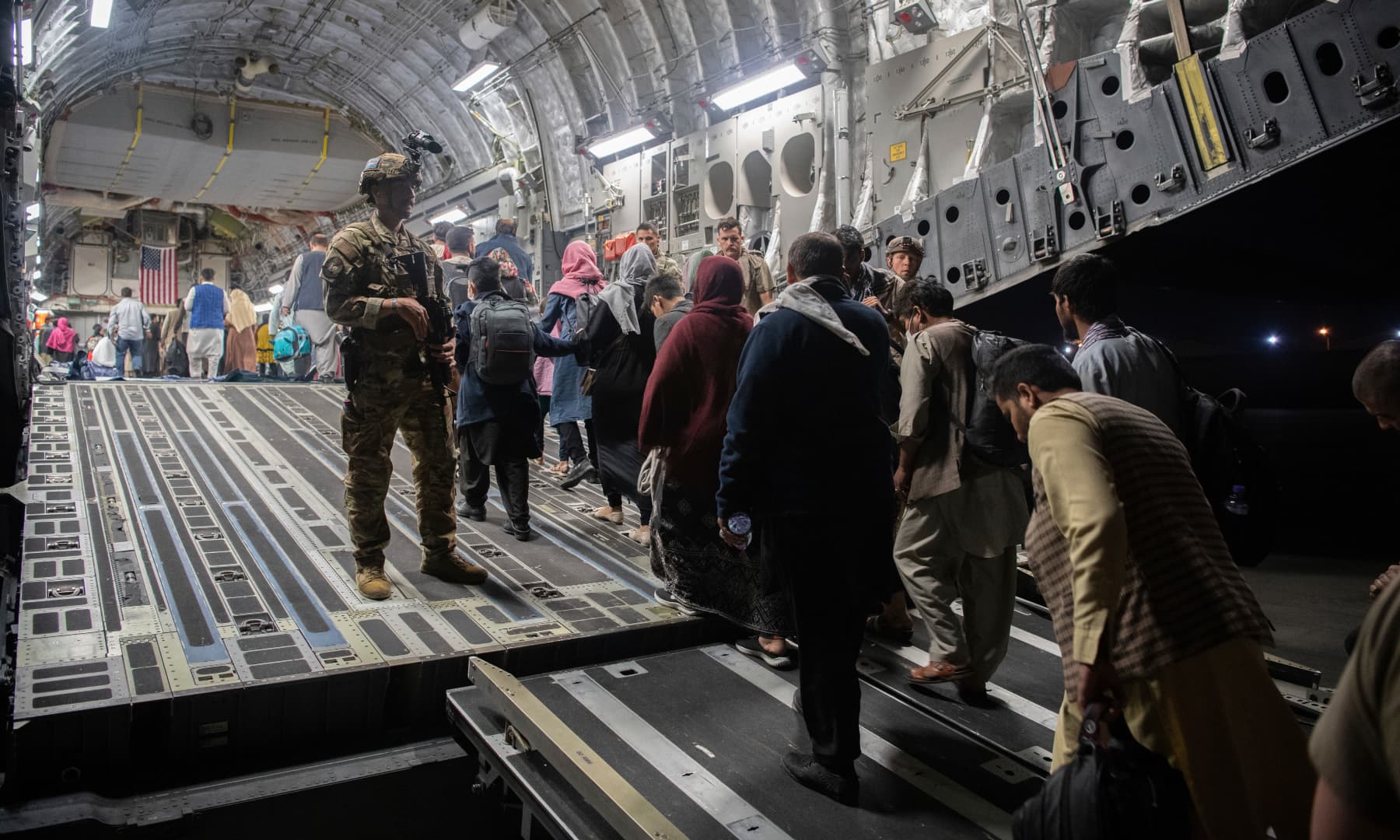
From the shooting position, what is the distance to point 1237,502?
2.81 m

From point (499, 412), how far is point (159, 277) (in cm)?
2837

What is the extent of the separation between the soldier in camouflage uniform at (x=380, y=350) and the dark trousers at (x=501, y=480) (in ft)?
3.20

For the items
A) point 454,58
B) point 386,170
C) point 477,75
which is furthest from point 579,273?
point 454,58

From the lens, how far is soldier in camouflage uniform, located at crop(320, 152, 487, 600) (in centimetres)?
402

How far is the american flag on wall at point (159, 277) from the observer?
90.1ft

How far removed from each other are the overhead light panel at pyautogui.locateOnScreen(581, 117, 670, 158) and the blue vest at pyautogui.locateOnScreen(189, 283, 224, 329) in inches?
242

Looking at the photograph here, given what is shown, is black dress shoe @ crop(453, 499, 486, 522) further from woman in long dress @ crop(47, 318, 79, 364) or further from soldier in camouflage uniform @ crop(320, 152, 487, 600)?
woman in long dress @ crop(47, 318, 79, 364)

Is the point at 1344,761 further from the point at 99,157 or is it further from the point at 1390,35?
the point at 99,157

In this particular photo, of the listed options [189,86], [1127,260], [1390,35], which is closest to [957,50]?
[1127,260]

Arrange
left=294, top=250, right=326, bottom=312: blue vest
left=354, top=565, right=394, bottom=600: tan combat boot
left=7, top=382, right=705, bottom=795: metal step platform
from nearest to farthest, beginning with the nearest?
left=7, top=382, right=705, bottom=795: metal step platform → left=354, top=565, right=394, bottom=600: tan combat boot → left=294, top=250, right=326, bottom=312: blue vest

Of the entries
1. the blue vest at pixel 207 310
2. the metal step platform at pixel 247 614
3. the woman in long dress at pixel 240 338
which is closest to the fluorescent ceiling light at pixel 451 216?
the woman in long dress at pixel 240 338

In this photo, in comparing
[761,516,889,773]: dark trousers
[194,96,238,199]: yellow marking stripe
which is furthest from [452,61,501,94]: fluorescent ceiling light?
[761,516,889,773]: dark trousers

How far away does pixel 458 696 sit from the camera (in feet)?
11.0

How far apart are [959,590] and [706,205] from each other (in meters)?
9.99
